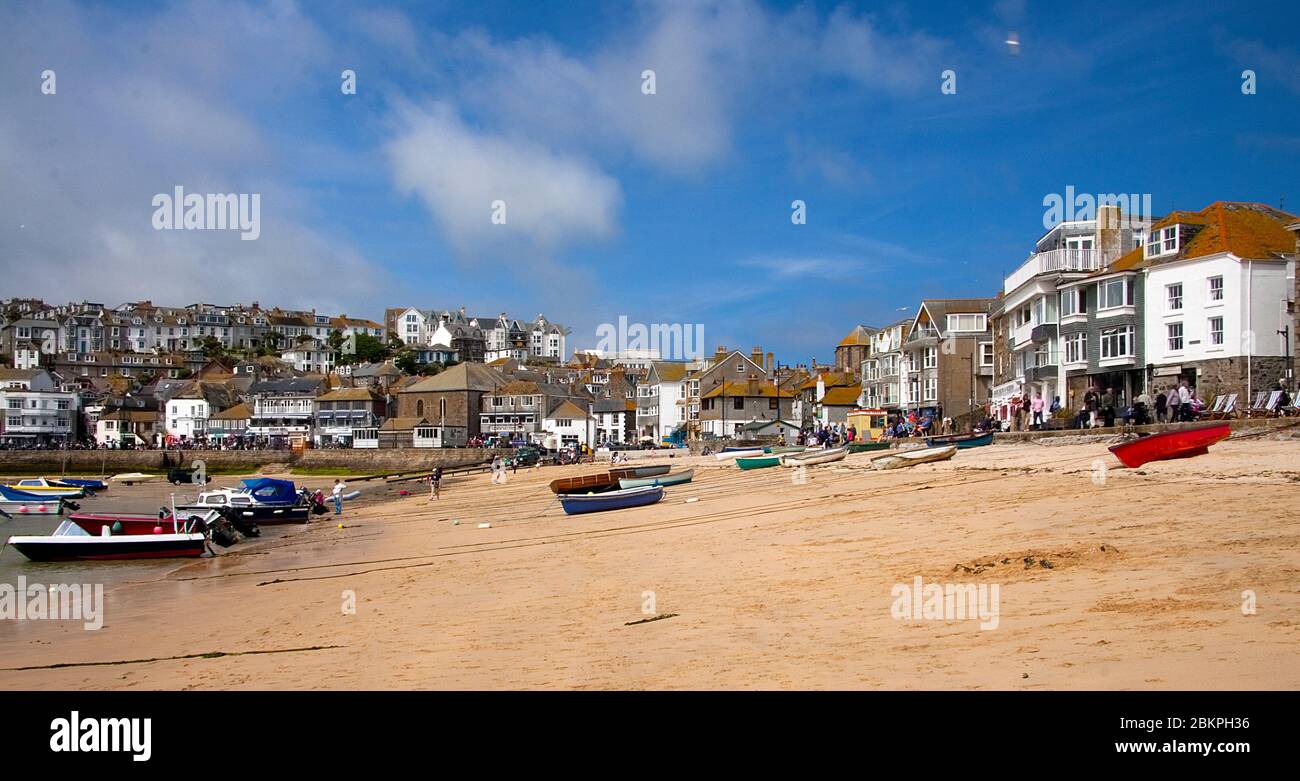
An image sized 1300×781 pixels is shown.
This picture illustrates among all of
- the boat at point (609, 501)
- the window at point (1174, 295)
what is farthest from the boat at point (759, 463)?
the window at point (1174, 295)

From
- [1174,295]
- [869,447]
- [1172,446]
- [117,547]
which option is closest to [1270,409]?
[1174,295]

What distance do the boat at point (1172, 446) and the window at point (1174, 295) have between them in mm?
15361

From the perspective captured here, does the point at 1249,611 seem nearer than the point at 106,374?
Yes

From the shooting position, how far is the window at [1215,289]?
32469 millimetres

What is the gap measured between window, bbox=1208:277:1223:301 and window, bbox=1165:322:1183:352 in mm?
1626

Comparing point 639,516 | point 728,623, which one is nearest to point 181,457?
point 639,516

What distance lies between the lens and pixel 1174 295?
3419cm

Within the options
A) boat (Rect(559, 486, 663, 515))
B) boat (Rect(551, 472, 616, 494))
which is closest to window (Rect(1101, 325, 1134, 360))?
boat (Rect(559, 486, 663, 515))

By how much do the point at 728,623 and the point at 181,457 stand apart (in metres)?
97.6

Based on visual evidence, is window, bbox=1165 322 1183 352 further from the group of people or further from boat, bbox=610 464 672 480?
boat, bbox=610 464 672 480

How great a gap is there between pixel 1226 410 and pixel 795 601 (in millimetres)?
23119

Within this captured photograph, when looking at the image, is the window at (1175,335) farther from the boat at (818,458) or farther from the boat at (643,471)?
the boat at (643,471)

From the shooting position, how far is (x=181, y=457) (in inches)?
3735
